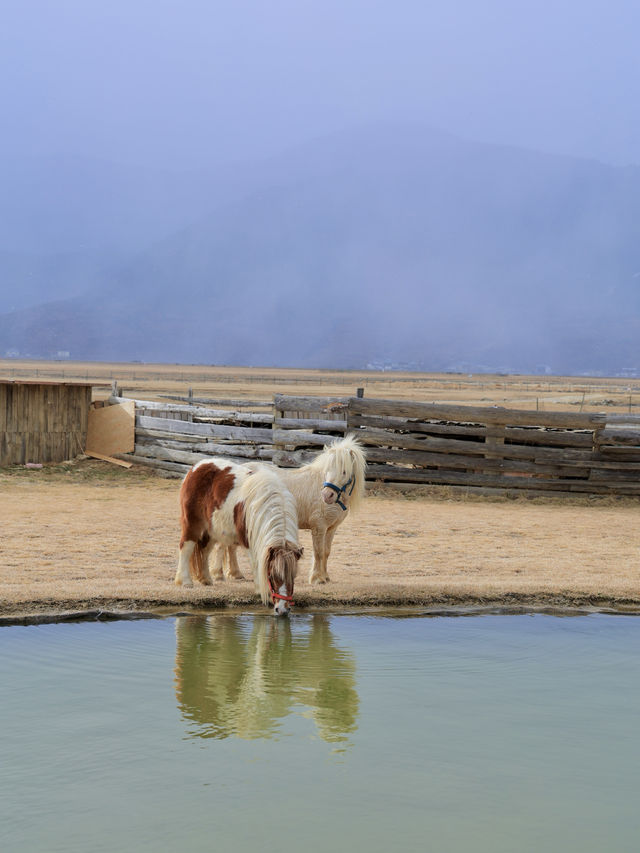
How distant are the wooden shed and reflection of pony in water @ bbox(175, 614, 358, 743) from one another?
11728mm

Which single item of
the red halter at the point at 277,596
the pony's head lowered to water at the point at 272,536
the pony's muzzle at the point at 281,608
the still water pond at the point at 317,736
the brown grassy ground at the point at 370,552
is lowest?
the still water pond at the point at 317,736

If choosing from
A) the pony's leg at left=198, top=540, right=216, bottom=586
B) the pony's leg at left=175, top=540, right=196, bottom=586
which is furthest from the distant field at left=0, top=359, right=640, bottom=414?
the pony's leg at left=175, top=540, right=196, bottom=586

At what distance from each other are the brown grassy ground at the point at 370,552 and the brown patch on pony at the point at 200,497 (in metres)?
0.54

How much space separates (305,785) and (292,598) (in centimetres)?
300

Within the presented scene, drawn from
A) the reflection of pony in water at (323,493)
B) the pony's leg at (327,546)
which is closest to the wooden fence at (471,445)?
the pony's leg at (327,546)

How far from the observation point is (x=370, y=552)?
1107 cm

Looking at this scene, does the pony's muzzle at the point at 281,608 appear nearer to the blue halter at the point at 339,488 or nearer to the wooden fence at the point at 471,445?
the blue halter at the point at 339,488

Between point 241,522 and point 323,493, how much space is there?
1.06 meters

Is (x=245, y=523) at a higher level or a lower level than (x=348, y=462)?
lower

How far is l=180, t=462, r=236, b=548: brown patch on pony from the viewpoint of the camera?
27.4 feet

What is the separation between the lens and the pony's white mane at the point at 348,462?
8.88 metres

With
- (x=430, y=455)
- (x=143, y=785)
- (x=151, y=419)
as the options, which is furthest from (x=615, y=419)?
(x=143, y=785)

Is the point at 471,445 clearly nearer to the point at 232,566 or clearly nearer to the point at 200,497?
the point at 232,566

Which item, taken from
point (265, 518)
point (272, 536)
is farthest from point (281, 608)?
point (265, 518)
